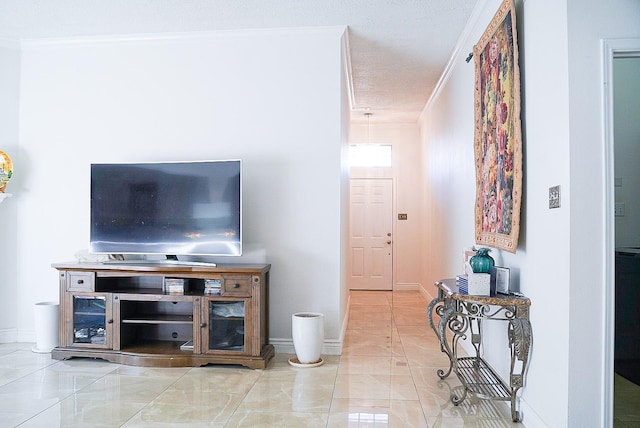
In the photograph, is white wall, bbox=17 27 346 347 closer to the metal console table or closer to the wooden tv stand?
the wooden tv stand

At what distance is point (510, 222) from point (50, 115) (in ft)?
13.4

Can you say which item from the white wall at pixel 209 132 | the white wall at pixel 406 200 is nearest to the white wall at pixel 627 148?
the white wall at pixel 209 132

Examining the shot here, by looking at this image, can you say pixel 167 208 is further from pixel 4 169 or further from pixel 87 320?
pixel 4 169

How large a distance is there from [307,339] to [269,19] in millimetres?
2592

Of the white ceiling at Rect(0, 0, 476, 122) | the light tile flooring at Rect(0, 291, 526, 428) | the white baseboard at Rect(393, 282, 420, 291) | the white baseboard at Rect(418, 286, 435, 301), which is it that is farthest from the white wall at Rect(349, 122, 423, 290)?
the light tile flooring at Rect(0, 291, 526, 428)

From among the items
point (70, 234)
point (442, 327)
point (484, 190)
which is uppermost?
point (484, 190)

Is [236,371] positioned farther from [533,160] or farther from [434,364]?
[533,160]

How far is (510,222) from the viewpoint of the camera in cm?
286

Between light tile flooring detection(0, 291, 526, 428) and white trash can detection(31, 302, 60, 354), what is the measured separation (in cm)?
9

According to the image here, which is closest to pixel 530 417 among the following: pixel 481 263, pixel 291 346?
pixel 481 263

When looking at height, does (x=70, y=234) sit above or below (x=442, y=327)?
above

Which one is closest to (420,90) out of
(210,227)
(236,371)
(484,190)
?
(484,190)

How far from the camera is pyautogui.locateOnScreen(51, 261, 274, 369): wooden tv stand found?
12.1 feet

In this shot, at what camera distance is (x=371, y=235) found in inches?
314
